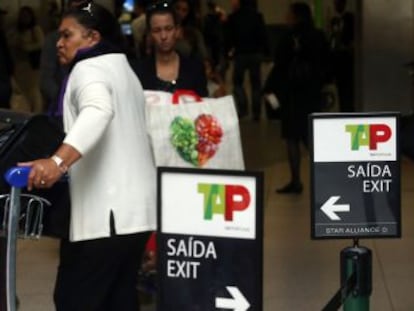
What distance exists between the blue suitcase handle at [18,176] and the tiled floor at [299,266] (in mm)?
2421

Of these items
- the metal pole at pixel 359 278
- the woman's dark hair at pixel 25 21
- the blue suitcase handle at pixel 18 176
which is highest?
the woman's dark hair at pixel 25 21

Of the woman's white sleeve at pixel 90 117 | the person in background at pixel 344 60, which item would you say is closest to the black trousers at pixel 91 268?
the woman's white sleeve at pixel 90 117

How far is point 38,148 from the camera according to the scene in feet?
15.7

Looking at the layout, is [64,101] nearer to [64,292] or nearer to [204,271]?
[64,292]

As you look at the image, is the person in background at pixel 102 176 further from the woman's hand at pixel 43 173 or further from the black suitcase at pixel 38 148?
the woman's hand at pixel 43 173

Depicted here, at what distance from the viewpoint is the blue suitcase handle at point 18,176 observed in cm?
440

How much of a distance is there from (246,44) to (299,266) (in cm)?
829

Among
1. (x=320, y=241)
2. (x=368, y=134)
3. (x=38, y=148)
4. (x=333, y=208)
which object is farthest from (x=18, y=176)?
(x=320, y=241)

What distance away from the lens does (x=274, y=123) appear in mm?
16891

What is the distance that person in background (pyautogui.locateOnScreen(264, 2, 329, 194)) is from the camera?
10562mm

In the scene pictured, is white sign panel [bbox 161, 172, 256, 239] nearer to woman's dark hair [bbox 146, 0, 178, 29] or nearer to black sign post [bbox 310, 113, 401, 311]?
black sign post [bbox 310, 113, 401, 311]

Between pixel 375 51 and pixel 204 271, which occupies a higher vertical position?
pixel 375 51

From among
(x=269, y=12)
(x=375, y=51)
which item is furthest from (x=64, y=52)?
(x=269, y=12)

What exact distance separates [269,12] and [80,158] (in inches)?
597
